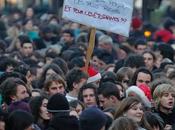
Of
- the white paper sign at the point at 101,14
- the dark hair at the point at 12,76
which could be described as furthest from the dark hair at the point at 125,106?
the white paper sign at the point at 101,14

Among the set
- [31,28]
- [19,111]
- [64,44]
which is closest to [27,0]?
[31,28]

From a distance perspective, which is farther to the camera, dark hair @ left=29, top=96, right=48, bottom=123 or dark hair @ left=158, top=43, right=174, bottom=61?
dark hair @ left=158, top=43, right=174, bottom=61

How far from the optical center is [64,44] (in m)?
22.5

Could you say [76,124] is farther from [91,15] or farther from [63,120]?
[91,15]

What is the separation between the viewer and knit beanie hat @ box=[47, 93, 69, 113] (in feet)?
37.7

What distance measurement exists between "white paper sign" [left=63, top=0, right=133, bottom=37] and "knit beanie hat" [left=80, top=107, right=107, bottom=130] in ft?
13.1

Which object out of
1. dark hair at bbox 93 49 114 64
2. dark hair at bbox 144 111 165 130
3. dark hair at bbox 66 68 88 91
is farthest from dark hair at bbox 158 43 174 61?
dark hair at bbox 144 111 165 130

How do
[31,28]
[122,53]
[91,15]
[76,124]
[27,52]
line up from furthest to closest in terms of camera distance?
[31,28] → [122,53] → [27,52] → [91,15] → [76,124]

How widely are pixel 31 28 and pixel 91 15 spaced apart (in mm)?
10989

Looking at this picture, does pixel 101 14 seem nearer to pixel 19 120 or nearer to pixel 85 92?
pixel 85 92

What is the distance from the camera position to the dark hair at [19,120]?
1089cm

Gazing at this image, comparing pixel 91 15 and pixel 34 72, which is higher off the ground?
pixel 91 15

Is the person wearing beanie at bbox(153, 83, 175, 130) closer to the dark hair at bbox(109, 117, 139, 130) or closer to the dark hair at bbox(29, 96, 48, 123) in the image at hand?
the dark hair at bbox(29, 96, 48, 123)

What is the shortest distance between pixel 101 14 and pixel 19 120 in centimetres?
447
